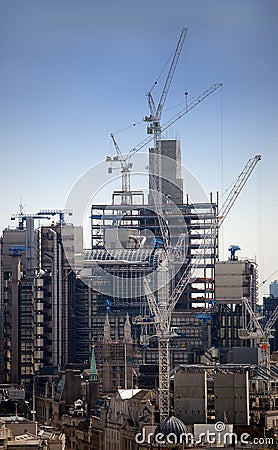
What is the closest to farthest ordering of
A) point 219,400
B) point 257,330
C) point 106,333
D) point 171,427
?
point 171,427, point 219,400, point 257,330, point 106,333

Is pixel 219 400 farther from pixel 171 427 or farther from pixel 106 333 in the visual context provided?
pixel 106 333

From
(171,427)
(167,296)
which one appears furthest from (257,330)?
(171,427)

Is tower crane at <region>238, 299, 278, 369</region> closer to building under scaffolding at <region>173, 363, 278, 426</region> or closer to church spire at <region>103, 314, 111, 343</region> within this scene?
church spire at <region>103, 314, 111, 343</region>

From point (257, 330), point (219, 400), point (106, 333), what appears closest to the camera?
point (219, 400)

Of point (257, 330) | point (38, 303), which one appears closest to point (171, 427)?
point (257, 330)

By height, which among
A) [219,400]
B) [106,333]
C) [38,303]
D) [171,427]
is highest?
[38,303]

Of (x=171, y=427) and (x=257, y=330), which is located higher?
(x=257, y=330)

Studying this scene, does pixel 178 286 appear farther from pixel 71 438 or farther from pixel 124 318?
pixel 71 438

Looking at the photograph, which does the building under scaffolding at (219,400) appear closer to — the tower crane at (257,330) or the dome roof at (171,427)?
the dome roof at (171,427)

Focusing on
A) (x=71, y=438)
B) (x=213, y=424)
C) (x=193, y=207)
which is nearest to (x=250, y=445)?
(x=213, y=424)

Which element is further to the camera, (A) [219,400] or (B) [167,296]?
(B) [167,296]

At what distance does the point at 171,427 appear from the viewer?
1152cm

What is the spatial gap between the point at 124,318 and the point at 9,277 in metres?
2.02

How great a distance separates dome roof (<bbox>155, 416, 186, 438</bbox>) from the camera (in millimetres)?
11383
